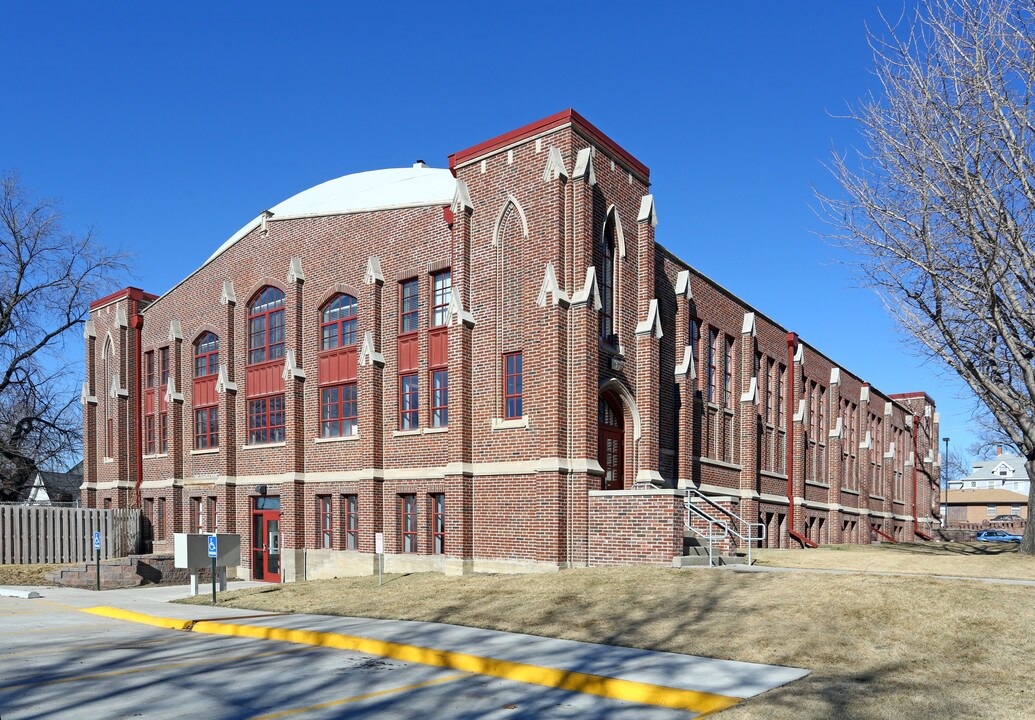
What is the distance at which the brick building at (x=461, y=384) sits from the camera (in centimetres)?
1841

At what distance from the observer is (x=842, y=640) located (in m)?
10.2

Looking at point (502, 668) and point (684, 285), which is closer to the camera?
point (502, 668)

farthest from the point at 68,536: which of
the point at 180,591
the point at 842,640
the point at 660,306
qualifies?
the point at 842,640

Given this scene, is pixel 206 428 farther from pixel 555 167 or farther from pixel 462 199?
pixel 555 167

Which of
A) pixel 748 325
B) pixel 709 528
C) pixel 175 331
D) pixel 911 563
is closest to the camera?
pixel 709 528

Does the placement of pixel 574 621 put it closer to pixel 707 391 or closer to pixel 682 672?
pixel 682 672

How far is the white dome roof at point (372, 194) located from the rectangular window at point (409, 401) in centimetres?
476

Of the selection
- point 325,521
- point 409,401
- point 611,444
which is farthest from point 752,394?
point 325,521

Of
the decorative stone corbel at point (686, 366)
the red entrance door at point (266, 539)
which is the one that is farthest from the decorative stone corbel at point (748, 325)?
the red entrance door at point (266, 539)

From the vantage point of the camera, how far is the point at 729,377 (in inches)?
1112

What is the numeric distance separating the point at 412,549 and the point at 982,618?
1441cm

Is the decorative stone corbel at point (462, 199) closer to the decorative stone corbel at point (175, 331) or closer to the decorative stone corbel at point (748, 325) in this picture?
the decorative stone corbel at point (748, 325)

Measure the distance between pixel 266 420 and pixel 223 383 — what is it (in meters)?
2.17

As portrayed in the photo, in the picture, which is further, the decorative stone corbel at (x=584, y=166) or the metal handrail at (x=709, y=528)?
the decorative stone corbel at (x=584, y=166)
